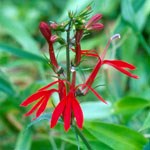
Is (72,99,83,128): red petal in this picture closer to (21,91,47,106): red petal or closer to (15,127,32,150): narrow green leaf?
(21,91,47,106): red petal

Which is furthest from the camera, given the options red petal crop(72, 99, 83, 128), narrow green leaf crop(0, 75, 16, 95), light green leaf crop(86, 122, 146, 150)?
narrow green leaf crop(0, 75, 16, 95)

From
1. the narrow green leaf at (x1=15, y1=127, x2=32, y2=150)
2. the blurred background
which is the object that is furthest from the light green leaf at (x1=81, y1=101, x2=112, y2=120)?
the narrow green leaf at (x1=15, y1=127, x2=32, y2=150)

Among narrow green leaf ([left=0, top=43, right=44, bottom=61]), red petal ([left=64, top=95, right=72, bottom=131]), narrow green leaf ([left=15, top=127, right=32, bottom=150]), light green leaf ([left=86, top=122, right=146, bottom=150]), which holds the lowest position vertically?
narrow green leaf ([left=15, top=127, right=32, bottom=150])

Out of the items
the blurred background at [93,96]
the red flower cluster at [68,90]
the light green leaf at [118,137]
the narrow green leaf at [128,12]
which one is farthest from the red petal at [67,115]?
the narrow green leaf at [128,12]

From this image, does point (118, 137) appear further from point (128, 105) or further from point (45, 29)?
point (45, 29)

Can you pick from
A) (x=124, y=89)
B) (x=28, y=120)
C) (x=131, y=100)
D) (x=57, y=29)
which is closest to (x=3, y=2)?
(x=124, y=89)

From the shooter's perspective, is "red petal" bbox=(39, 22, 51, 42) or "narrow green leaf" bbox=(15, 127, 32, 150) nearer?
"red petal" bbox=(39, 22, 51, 42)
